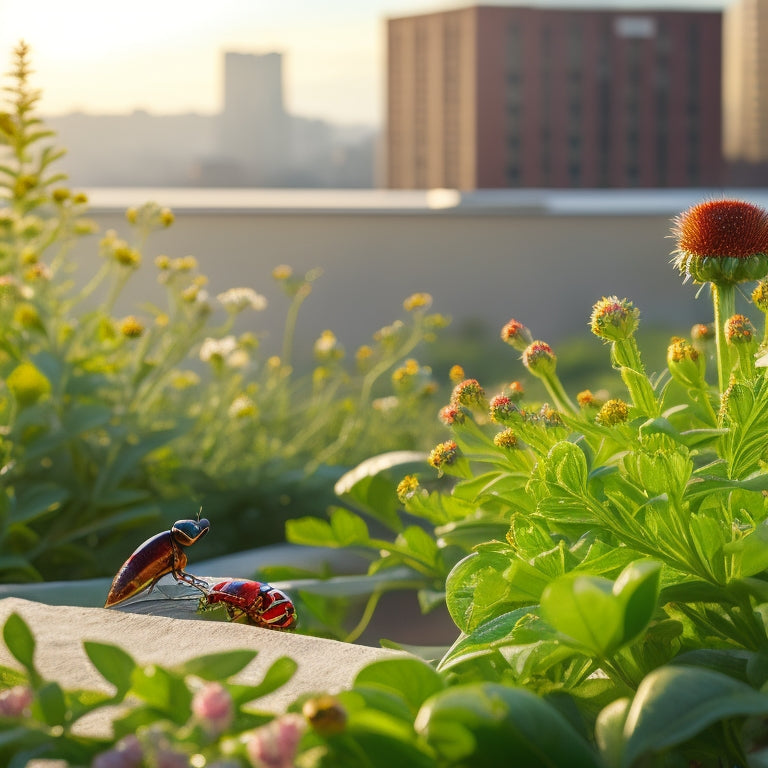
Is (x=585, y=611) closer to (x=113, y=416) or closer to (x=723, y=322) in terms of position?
(x=723, y=322)

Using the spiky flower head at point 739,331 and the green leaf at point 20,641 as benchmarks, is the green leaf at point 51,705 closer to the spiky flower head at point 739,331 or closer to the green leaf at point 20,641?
the green leaf at point 20,641

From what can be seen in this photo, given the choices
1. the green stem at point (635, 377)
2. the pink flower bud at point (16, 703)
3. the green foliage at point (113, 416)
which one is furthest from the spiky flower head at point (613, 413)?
the green foliage at point (113, 416)

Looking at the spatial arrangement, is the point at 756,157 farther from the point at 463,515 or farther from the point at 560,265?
the point at 463,515

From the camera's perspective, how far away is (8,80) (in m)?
1.27

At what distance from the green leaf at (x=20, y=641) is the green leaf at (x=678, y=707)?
0.29 metres

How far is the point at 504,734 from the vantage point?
423 mm

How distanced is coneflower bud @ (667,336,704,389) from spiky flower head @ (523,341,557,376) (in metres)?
0.10

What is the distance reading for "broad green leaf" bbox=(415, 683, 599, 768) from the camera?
16.4 inches

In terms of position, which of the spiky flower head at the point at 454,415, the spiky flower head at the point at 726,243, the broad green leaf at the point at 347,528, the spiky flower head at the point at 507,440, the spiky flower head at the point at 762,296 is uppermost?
the spiky flower head at the point at 726,243

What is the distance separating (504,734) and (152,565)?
43 centimetres

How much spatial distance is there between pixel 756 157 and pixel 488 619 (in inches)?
1564

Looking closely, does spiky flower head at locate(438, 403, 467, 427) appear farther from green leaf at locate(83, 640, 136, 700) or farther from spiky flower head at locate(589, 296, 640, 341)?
green leaf at locate(83, 640, 136, 700)

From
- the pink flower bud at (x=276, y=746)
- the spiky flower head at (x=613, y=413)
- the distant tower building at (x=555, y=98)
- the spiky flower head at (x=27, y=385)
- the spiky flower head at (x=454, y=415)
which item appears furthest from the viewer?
the distant tower building at (x=555, y=98)

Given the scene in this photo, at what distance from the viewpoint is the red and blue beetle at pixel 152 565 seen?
772mm
